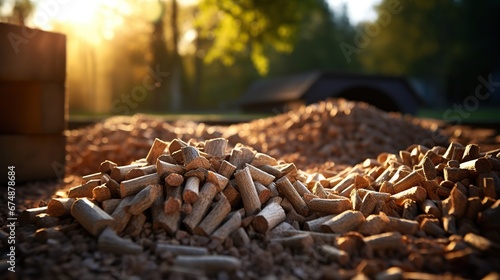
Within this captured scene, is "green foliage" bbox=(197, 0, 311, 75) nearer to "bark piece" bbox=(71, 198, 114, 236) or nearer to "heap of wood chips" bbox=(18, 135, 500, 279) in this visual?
"heap of wood chips" bbox=(18, 135, 500, 279)

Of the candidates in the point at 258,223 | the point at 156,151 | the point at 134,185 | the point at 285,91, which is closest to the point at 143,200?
the point at 134,185

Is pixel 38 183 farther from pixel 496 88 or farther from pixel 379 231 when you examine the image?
pixel 496 88

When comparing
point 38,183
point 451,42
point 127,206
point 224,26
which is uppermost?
point 451,42

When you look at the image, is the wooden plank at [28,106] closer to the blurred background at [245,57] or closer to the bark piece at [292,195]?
the bark piece at [292,195]

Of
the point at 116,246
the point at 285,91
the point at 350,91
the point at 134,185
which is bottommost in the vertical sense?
the point at 116,246

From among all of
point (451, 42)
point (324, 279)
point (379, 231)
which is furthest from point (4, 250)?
point (451, 42)

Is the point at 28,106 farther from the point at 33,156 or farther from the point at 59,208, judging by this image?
the point at 59,208

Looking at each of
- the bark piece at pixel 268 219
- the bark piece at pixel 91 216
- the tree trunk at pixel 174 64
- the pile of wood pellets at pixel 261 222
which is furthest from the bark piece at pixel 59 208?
the tree trunk at pixel 174 64
